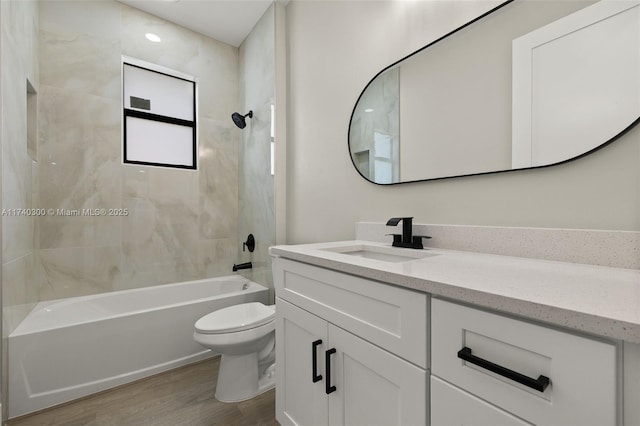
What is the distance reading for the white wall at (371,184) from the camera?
2.78 ft

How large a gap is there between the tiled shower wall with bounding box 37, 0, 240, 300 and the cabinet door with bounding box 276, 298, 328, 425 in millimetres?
1894

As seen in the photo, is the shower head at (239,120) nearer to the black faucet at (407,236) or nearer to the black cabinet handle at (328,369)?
the black faucet at (407,236)

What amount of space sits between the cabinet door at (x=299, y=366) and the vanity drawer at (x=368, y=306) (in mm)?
66

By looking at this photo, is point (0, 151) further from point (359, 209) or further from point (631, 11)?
point (631, 11)

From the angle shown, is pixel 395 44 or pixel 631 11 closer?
pixel 631 11

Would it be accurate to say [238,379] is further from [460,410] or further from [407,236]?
[460,410]

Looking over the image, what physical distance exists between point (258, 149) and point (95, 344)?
73.2 inches

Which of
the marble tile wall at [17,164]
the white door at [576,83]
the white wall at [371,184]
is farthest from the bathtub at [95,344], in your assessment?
the white door at [576,83]

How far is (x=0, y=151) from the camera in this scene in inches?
54.9

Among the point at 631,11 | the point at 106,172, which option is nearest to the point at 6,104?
the point at 106,172

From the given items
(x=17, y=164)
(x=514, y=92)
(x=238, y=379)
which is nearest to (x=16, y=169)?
(x=17, y=164)

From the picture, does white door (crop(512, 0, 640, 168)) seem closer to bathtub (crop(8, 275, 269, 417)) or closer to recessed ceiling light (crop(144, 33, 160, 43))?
bathtub (crop(8, 275, 269, 417))

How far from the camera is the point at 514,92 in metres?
1.02

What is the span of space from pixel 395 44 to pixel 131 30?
2390mm
